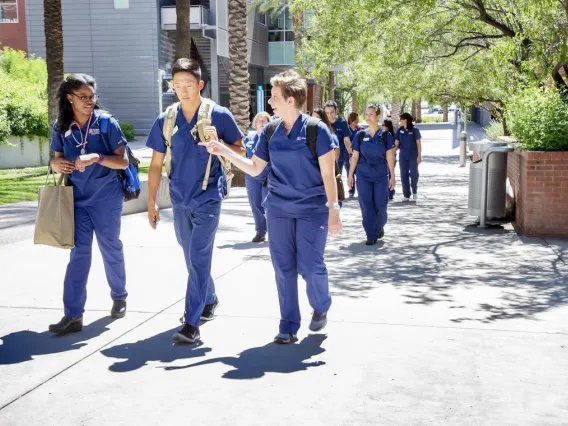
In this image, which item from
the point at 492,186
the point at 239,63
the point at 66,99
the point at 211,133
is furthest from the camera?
the point at 239,63

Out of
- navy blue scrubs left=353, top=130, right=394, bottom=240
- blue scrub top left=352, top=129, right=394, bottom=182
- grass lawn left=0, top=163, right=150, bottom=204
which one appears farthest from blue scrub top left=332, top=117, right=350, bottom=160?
grass lawn left=0, top=163, right=150, bottom=204

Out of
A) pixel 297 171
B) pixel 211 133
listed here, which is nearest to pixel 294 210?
pixel 297 171

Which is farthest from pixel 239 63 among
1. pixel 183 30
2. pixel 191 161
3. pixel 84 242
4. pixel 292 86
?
pixel 292 86

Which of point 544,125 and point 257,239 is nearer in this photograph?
point 257,239

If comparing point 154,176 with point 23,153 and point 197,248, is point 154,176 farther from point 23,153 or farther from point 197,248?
point 23,153

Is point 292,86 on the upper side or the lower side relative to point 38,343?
upper

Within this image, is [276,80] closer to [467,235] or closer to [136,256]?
[136,256]

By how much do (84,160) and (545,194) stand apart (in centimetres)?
660

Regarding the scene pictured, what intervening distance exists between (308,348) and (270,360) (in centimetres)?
38

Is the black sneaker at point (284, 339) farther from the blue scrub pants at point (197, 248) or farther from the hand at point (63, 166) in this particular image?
the hand at point (63, 166)

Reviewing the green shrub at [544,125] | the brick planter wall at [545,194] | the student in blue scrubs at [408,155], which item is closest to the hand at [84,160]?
the brick planter wall at [545,194]

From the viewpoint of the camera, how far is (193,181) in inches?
225

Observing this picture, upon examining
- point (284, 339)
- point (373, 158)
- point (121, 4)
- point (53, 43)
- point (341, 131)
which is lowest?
point (284, 339)

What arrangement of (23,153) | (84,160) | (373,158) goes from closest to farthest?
(84,160) < (373,158) < (23,153)
